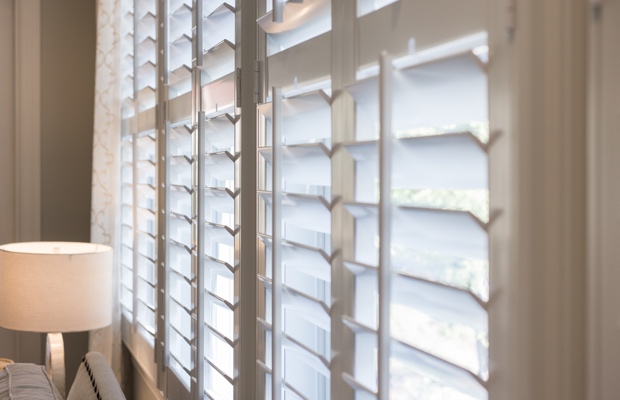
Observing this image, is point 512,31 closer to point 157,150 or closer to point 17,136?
point 157,150

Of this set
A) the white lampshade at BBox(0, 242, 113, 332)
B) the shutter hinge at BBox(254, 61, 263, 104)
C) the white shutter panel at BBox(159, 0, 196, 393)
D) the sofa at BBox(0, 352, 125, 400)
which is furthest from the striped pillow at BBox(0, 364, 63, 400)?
the shutter hinge at BBox(254, 61, 263, 104)

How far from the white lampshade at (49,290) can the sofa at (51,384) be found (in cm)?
59

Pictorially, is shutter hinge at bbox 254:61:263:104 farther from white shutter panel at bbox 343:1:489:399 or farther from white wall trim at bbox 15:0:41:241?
white wall trim at bbox 15:0:41:241

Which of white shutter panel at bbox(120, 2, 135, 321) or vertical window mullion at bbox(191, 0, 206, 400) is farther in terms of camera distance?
white shutter panel at bbox(120, 2, 135, 321)

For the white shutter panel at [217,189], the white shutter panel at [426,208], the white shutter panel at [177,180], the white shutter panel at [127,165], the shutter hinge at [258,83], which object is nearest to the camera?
the white shutter panel at [426,208]

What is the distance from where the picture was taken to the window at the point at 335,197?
→ 0.76 m

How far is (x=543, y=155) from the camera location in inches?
24.6

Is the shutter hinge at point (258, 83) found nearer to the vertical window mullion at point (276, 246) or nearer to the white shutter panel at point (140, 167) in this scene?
the vertical window mullion at point (276, 246)

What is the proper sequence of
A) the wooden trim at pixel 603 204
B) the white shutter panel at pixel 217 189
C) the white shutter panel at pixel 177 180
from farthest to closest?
the white shutter panel at pixel 177 180, the white shutter panel at pixel 217 189, the wooden trim at pixel 603 204

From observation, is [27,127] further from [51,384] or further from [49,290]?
[51,384]

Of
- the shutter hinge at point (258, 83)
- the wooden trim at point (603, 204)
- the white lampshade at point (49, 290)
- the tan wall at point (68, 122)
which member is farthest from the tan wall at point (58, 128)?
the wooden trim at point (603, 204)

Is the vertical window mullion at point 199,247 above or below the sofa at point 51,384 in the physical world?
above

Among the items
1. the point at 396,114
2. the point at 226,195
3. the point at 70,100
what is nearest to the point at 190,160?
the point at 226,195

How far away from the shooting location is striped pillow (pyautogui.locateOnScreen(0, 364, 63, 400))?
4.82 feet
